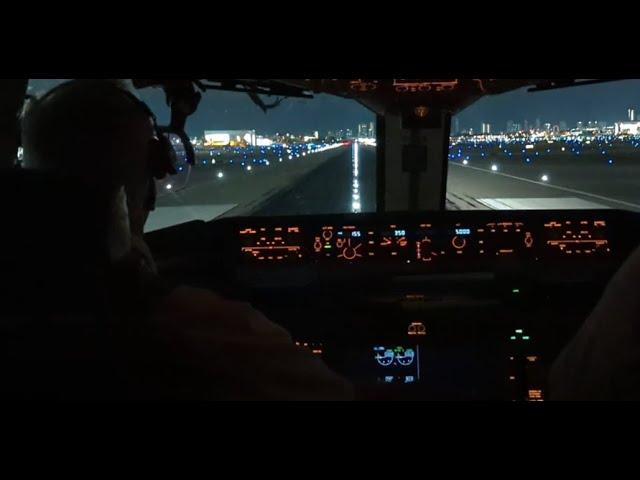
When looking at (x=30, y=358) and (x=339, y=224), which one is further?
(x=339, y=224)

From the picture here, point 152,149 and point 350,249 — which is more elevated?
point 152,149

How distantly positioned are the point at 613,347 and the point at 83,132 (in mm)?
1204

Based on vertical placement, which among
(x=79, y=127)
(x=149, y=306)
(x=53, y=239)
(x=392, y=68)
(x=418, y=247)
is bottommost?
(x=418, y=247)

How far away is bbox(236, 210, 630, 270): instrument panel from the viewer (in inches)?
163

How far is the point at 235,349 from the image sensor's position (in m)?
1.63

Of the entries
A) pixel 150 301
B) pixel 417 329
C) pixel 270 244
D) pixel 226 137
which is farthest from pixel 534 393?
pixel 226 137

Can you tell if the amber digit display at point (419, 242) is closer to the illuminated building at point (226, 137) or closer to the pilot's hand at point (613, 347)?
the pilot's hand at point (613, 347)

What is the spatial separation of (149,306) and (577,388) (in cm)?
96

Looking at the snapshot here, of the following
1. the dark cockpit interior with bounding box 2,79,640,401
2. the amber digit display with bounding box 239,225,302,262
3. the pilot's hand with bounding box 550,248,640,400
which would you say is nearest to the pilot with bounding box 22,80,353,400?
the pilot's hand with bounding box 550,248,640,400

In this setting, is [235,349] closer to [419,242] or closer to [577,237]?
[419,242]

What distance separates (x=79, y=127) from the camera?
5.53 feet

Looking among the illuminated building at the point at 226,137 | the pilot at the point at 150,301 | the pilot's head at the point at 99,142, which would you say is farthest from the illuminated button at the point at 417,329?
the illuminated building at the point at 226,137

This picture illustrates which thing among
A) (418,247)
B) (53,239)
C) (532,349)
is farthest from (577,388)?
(418,247)

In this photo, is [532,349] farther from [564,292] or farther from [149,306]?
[149,306]
